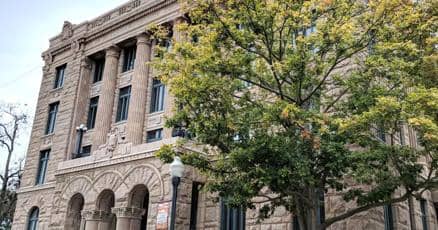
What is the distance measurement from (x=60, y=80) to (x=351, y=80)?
26381 mm

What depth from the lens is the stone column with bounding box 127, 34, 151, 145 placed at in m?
27.1

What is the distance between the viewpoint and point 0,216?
44.3 meters

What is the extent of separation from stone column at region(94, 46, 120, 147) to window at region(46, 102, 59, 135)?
5.48 meters

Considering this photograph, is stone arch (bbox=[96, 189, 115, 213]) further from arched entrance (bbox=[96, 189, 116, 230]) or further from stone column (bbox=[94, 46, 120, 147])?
stone column (bbox=[94, 46, 120, 147])

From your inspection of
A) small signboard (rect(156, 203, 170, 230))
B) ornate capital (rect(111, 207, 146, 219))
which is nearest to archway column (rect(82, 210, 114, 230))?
ornate capital (rect(111, 207, 146, 219))

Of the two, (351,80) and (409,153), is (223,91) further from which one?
(409,153)

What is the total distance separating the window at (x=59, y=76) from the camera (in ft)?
116

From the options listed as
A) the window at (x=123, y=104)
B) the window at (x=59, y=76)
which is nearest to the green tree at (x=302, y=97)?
the window at (x=123, y=104)

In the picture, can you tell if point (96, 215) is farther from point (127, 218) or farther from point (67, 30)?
point (67, 30)

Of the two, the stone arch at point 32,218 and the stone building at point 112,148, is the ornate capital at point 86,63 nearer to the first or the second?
the stone building at point 112,148

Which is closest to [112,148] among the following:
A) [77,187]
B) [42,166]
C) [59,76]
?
[77,187]

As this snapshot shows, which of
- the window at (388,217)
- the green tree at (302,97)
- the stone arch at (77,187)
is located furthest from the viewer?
the stone arch at (77,187)

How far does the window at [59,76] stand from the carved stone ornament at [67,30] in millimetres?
2360

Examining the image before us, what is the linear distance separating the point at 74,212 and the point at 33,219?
776 centimetres
